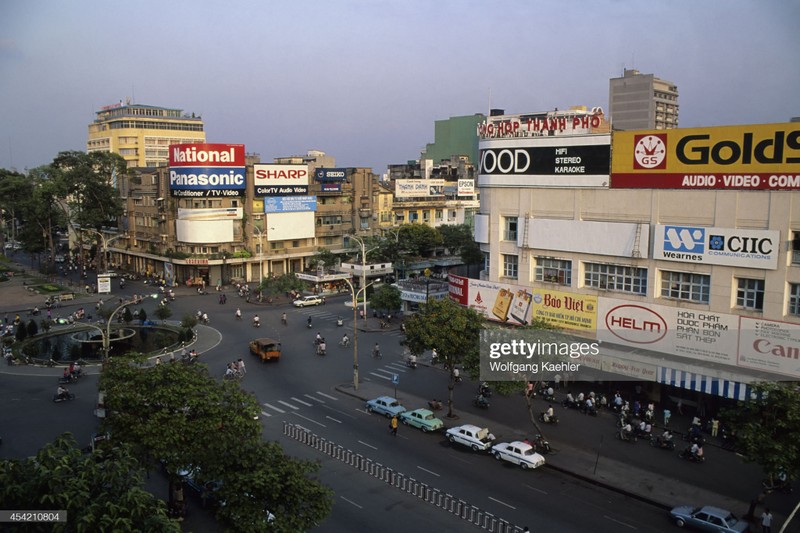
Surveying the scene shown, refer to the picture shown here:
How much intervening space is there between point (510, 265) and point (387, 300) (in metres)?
20.5

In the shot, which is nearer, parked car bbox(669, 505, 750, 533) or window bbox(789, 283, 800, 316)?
parked car bbox(669, 505, 750, 533)

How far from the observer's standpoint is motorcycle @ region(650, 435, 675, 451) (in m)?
37.9

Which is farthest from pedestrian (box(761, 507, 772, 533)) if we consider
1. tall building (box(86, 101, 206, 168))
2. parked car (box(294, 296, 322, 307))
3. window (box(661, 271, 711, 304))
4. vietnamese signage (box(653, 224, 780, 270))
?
tall building (box(86, 101, 206, 168))

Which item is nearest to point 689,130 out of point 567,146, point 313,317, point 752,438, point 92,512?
point 567,146

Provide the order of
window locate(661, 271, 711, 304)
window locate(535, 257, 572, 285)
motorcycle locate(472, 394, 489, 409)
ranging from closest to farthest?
window locate(661, 271, 711, 304), motorcycle locate(472, 394, 489, 409), window locate(535, 257, 572, 285)

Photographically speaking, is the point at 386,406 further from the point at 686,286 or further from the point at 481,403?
the point at 686,286

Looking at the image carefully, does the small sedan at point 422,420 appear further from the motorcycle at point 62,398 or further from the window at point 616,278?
the motorcycle at point 62,398

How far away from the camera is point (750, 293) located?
131ft

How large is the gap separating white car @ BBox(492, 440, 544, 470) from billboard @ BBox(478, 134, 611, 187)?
1958 centimetres

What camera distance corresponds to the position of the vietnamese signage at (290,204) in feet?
321

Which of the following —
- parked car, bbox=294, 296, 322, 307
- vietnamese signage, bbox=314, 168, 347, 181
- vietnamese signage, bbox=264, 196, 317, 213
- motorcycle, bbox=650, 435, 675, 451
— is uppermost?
vietnamese signage, bbox=314, 168, 347, 181

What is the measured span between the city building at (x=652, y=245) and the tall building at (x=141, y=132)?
415 feet

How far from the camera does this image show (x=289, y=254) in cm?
10075

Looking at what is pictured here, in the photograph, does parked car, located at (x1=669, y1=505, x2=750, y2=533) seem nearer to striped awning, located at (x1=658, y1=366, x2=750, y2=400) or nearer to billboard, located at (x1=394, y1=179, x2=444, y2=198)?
striped awning, located at (x1=658, y1=366, x2=750, y2=400)
